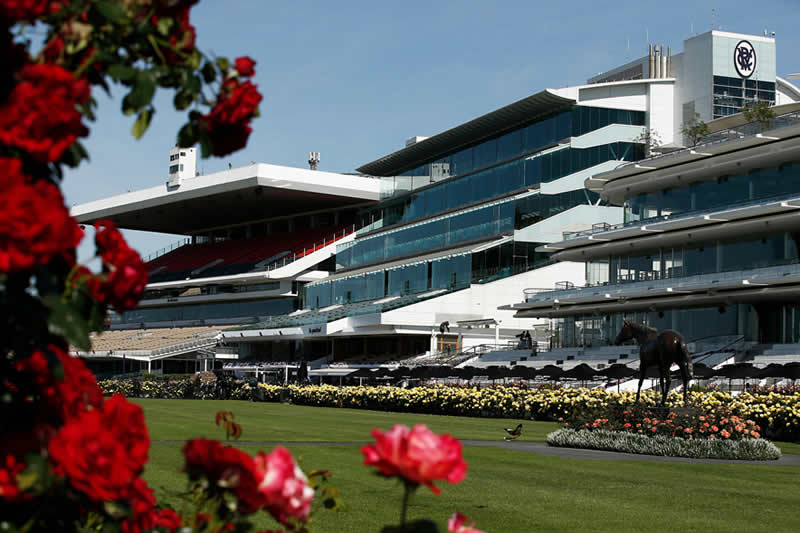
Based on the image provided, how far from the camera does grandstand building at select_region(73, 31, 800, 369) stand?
221 ft

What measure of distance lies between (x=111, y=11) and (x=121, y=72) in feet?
0.65

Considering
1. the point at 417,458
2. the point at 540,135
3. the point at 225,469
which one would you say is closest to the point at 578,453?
the point at 225,469

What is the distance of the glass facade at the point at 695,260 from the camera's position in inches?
1914

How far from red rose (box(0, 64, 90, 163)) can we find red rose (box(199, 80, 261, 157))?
0.64 m

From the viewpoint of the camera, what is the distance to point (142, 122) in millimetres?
3504

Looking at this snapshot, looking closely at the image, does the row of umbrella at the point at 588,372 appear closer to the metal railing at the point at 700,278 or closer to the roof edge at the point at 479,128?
the metal railing at the point at 700,278

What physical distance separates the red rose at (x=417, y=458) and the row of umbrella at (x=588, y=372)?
32.5m

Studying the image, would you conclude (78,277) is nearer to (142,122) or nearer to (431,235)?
(142,122)

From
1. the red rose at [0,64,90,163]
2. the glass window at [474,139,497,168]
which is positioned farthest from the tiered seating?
the red rose at [0,64,90,163]

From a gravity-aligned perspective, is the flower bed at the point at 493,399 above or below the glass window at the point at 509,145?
below

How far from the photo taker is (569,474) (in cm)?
1652

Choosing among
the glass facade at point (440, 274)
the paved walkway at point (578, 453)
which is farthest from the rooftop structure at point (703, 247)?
the paved walkway at point (578, 453)

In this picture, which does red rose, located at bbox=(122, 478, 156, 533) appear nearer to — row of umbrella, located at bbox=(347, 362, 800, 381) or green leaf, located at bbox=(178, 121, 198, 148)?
green leaf, located at bbox=(178, 121, 198, 148)

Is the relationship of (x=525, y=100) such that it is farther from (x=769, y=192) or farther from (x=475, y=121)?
(x=769, y=192)
